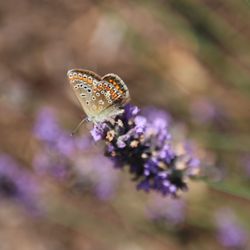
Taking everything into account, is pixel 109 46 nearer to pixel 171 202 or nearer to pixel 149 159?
pixel 171 202

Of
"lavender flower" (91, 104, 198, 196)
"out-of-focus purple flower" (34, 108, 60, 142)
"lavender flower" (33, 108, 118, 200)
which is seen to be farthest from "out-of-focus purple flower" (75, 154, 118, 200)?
"lavender flower" (91, 104, 198, 196)

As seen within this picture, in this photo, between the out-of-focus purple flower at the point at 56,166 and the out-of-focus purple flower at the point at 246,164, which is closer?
the out-of-focus purple flower at the point at 56,166

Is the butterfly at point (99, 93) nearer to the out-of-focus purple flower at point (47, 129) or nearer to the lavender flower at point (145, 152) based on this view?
the lavender flower at point (145, 152)

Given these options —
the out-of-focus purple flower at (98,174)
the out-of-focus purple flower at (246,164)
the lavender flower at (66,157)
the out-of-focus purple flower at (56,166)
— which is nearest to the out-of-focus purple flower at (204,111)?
the out-of-focus purple flower at (246,164)

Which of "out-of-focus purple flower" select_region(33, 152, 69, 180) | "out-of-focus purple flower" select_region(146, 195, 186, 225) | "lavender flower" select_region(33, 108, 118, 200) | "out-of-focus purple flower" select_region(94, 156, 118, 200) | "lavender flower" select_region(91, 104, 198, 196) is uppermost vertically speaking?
"out-of-focus purple flower" select_region(146, 195, 186, 225)

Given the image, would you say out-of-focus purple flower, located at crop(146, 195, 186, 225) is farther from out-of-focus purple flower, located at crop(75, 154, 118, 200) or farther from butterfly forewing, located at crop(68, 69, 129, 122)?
butterfly forewing, located at crop(68, 69, 129, 122)

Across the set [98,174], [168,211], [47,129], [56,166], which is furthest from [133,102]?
[56,166]

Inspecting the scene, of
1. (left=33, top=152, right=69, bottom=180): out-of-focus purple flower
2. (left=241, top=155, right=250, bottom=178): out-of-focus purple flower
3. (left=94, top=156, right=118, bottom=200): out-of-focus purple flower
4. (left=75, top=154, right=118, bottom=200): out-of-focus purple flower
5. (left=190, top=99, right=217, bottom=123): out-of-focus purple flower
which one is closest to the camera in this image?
(left=33, top=152, right=69, bottom=180): out-of-focus purple flower
